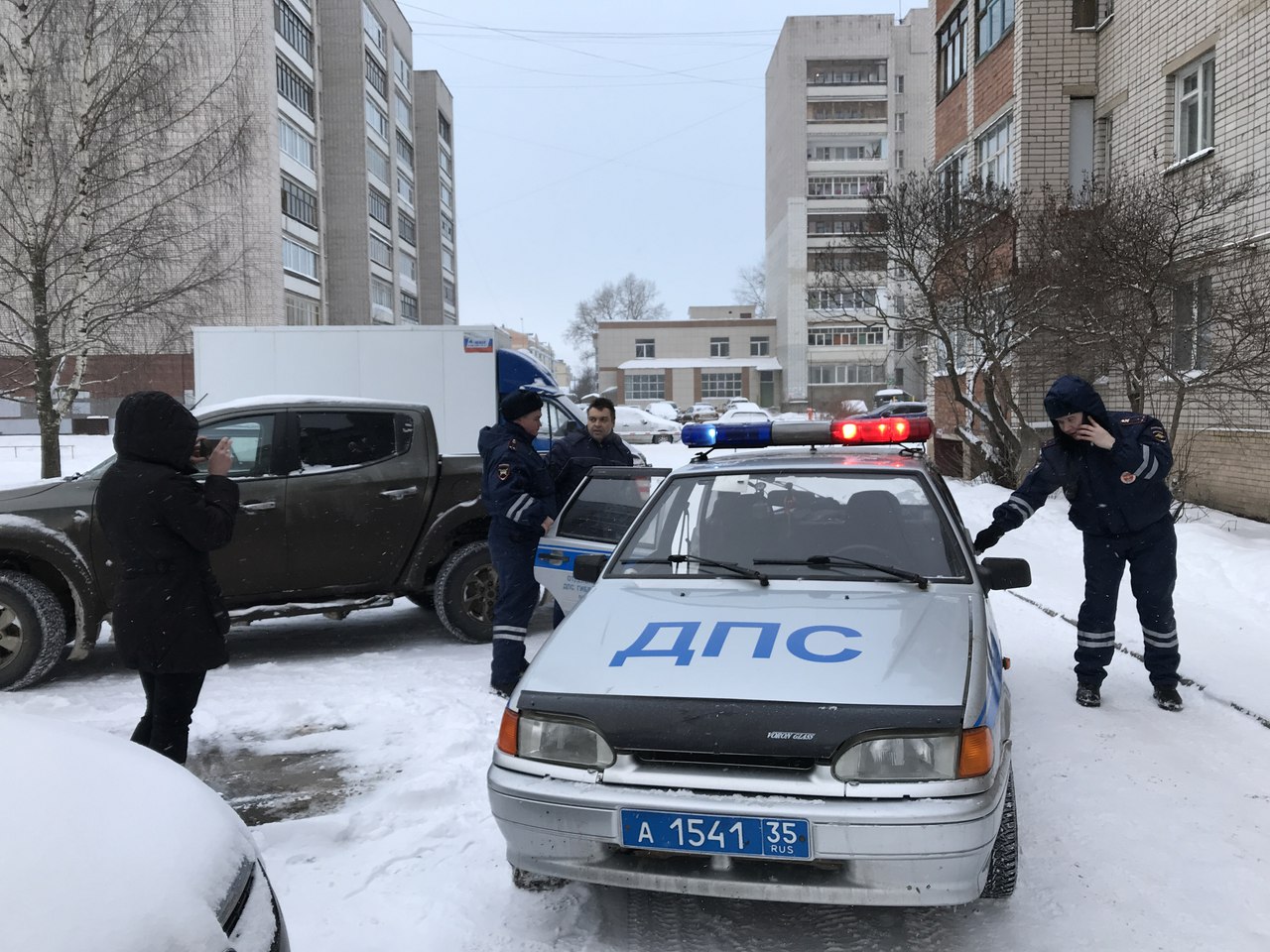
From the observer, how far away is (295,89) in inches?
1797

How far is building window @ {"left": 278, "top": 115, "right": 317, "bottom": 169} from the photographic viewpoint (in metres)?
43.8

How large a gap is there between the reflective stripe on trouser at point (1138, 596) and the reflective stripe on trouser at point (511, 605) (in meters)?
3.16

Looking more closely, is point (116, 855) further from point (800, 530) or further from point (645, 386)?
point (645, 386)

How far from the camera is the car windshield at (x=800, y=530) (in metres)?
3.88

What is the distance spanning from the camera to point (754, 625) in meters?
3.36

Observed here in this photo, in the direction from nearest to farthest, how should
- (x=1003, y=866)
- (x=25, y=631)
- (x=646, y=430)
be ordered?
(x=1003, y=866)
(x=25, y=631)
(x=646, y=430)

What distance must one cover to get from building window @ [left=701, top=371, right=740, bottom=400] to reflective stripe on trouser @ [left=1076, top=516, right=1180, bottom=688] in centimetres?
7252

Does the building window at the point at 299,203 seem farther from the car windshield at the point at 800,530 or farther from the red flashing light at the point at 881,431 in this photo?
the car windshield at the point at 800,530

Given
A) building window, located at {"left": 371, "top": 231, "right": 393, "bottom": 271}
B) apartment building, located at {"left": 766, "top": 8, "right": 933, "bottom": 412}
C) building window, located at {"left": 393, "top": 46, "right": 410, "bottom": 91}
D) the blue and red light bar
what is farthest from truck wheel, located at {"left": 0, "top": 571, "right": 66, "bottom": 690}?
apartment building, located at {"left": 766, "top": 8, "right": 933, "bottom": 412}

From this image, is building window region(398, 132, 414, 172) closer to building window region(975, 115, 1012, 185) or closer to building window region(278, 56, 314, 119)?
building window region(278, 56, 314, 119)

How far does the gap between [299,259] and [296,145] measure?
212 inches

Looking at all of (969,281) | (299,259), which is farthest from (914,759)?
(299,259)

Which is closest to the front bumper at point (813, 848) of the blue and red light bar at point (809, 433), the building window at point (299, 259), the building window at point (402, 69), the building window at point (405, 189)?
the blue and red light bar at point (809, 433)

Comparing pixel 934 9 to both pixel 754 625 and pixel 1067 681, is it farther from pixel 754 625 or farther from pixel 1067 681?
pixel 754 625
